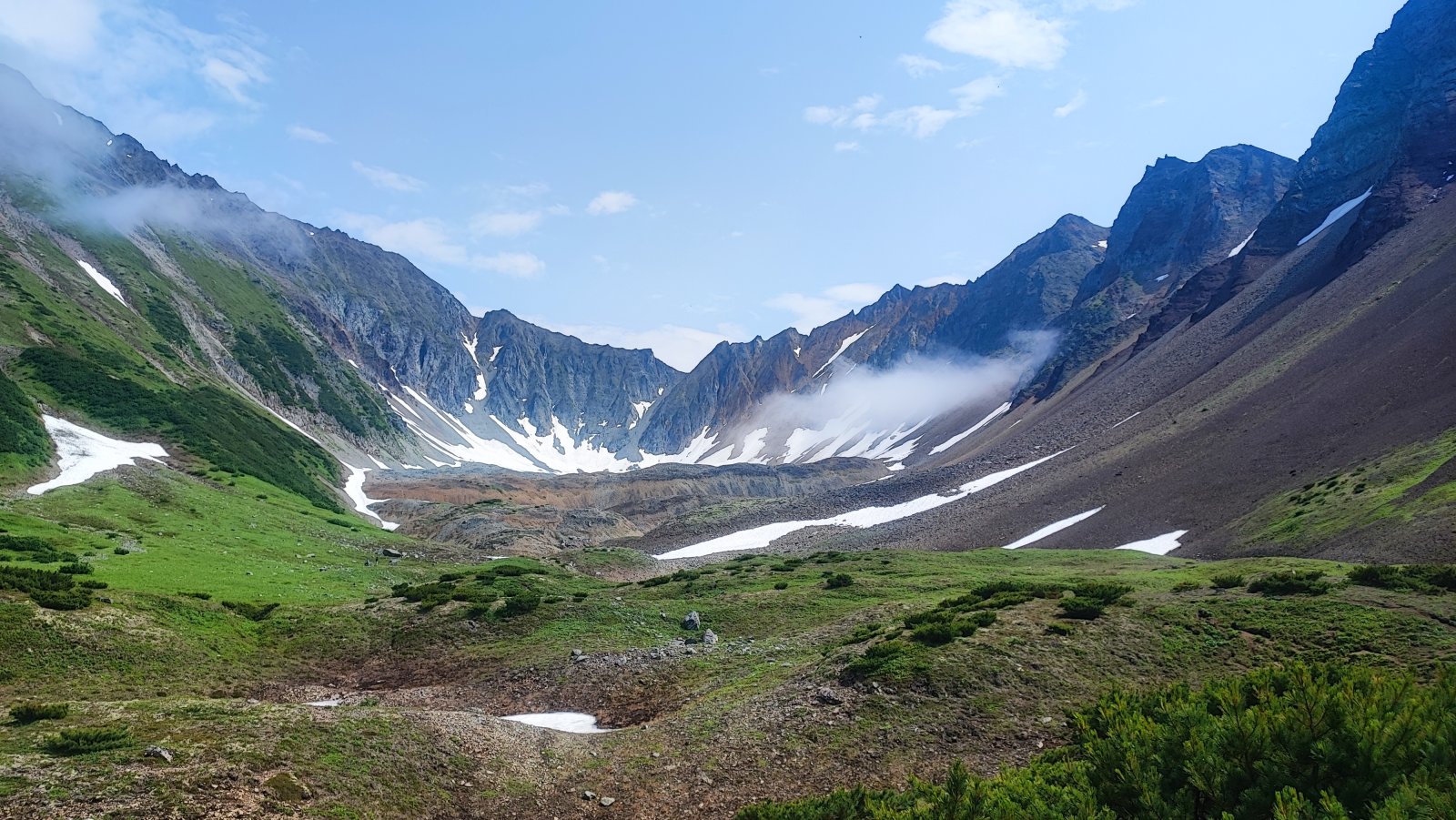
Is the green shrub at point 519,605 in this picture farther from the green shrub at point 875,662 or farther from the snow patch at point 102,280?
the snow patch at point 102,280

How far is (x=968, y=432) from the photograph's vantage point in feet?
623

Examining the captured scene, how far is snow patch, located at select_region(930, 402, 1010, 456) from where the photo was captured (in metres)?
181

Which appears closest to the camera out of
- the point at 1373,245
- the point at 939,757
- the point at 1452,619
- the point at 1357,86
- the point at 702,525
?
the point at 939,757

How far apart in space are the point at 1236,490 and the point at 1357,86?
148 meters

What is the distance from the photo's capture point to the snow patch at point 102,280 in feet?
412

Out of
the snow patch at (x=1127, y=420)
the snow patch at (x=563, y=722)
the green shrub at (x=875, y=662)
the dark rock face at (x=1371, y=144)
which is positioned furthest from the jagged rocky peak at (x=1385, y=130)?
the snow patch at (x=563, y=722)

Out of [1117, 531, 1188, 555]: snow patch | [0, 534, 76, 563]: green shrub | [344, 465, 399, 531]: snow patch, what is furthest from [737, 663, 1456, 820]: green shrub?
[344, 465, 399, 531]: snow patch

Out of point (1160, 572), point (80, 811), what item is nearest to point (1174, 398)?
point (1160, 572)

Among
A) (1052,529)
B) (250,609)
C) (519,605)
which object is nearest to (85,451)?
(250,609)

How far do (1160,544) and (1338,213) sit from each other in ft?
409

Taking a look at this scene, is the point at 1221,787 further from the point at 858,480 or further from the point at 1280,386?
the point at 858,480

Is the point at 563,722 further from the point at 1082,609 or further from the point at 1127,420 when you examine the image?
the point at 1127,420

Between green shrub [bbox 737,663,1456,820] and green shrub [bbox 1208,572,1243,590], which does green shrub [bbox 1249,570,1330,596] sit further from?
green shrub [bbox 737,663,1456,820]

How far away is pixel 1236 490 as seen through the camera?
59719 millimetres
